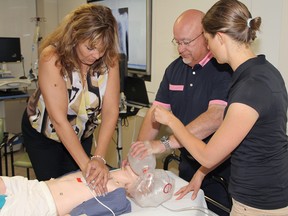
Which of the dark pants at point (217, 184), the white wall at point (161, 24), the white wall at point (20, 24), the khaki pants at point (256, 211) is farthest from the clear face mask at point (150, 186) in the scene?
the white wall at point (20, 24)

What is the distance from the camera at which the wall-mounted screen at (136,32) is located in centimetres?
299

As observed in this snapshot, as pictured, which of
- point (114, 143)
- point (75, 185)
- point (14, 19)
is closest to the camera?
point (75, 185)

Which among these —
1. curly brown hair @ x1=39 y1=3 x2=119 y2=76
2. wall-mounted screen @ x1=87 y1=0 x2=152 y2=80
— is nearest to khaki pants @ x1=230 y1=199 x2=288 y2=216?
curly brown hair @ x1=39 y1=3 x2=119 y2=76

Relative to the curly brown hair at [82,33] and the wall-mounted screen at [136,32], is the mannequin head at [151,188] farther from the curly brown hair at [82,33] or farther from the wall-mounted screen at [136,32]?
the wall-mounted screen at [136,32]

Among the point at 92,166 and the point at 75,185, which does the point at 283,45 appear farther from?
the point at 75,185

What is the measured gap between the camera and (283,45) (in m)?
1.87

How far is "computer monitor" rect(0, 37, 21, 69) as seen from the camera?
418 cm

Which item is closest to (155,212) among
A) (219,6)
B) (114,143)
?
(219,6)

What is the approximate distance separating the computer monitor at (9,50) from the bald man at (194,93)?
3.10m

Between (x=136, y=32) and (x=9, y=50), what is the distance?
2.06 m

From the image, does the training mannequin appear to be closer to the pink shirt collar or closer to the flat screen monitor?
the pink shirt collar

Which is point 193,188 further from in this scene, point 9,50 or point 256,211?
point 9,50

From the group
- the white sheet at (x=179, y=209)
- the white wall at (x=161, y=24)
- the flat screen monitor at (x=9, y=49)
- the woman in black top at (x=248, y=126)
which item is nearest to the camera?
the woman in black top at (x=248, y=126)

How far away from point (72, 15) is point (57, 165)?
88 cm
